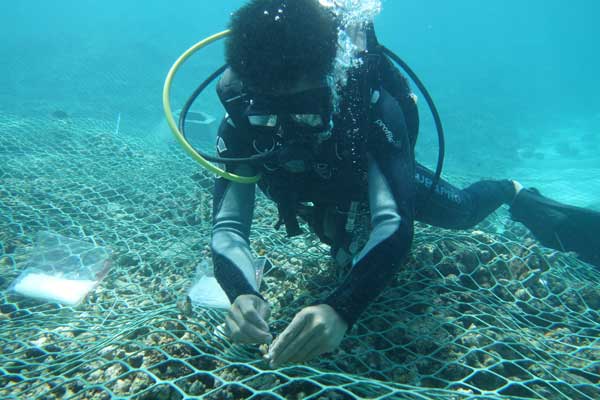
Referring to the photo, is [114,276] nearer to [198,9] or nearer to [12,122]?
[12,122]

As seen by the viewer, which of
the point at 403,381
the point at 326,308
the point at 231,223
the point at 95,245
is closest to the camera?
the point at 326,308

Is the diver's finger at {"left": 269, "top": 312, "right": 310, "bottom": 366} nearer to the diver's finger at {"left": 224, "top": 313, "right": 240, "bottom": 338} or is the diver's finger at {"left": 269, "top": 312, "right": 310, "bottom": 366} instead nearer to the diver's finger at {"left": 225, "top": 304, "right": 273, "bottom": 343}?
the diver's finger at {"left": 225, "top": 304, "right": 273, "bottom": 343}

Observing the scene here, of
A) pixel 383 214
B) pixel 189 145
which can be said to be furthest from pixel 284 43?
pixel 383 214

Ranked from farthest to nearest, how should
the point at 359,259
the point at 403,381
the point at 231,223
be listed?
1. the point at 231,223
2. the point at 403,381
3. the point at 359,259

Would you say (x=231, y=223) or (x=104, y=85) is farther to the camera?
(x=104, y=85)

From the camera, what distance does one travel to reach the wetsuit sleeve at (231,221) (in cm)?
188

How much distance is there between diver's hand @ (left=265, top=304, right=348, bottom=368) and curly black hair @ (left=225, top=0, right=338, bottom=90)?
1064 millimetres

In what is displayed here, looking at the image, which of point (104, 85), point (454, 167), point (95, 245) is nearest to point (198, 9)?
point (104, 85)

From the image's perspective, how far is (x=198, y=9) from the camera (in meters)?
60.2

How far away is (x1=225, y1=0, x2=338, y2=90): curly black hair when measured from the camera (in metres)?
1.45

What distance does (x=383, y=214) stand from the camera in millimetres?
1738

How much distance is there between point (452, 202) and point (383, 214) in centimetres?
149

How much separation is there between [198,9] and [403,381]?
2814 inches

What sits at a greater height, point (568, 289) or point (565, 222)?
point (565, 222)
